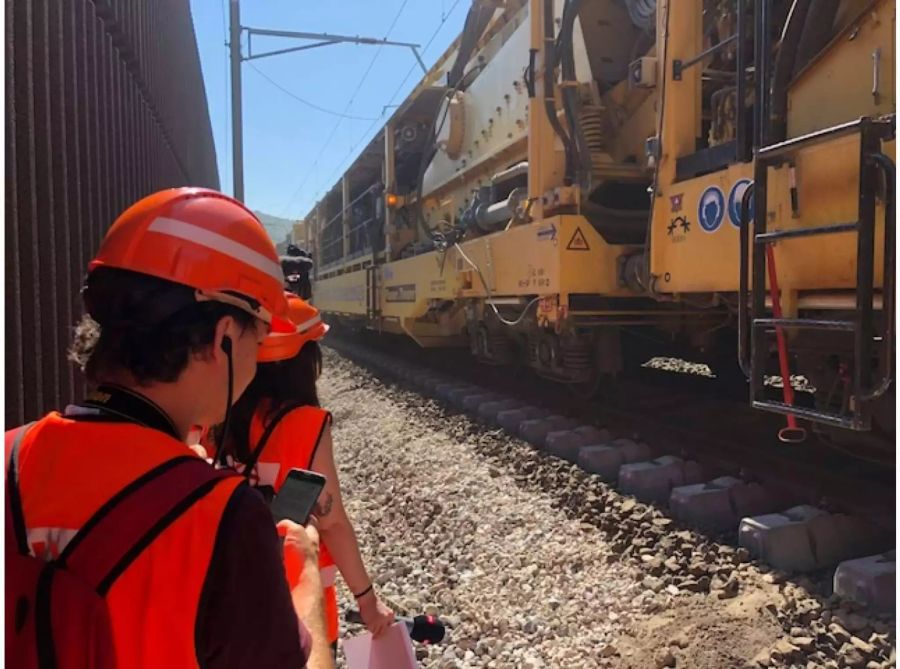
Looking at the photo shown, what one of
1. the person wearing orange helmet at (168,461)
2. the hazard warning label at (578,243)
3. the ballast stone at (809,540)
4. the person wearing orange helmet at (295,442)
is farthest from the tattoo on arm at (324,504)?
the hazard warning label at (578,243)

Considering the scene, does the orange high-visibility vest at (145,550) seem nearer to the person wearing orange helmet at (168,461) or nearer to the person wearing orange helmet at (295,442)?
the person wearing orange helmet at (168,461)

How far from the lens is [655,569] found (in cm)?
376

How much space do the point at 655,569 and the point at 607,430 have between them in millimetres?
2540

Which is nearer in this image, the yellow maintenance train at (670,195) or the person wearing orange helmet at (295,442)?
the person wearing orange helmet at (295,442)

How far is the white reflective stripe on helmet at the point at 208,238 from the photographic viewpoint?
4.17ft

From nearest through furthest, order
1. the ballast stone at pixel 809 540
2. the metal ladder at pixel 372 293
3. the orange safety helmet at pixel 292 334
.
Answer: the orange safety helmet at pixel 292 334
the ballast stone at pixel 809 540
the metal ladder at pixel 372 293

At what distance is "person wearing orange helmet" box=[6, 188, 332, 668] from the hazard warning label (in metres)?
4.77

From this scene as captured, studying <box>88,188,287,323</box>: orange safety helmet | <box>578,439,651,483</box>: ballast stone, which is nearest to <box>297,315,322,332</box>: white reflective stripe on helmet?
<box>88,188,287,323</box>: orange safety helmet

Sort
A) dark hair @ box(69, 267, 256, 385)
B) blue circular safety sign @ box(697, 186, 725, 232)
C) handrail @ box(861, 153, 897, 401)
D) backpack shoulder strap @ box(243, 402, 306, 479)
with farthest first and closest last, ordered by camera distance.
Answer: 1. blue circular safety sign @ box(697, 186, 725, 232)
2. handrail @ box(861, 153, 897, 401)
3. backpack shoulder strap @ box(243, 402, 306, 479)
4. dark hair @ box(69, 267, 256, 385)

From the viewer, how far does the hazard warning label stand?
234 inches

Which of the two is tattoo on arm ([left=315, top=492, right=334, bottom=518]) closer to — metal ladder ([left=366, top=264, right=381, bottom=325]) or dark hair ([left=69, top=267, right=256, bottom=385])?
dark hair ([left=69, top=267, right=256, bottom=385])

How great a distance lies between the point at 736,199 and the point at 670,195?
0.74 metres

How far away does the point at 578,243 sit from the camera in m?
5.96

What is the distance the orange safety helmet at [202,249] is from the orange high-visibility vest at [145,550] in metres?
0.31
